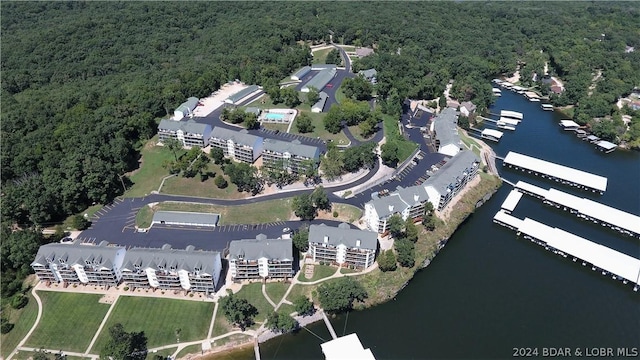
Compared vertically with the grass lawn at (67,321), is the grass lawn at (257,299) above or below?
above

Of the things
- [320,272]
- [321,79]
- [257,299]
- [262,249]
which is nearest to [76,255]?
[262,249]

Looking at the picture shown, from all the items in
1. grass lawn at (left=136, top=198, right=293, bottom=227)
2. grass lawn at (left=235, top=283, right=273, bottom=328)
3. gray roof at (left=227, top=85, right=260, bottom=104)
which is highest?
gray roof at (left=227, top=85, right=260, bottom=104)

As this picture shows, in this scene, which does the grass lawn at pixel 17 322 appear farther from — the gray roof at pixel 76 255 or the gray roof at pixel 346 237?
the gray roof at pixel 346 237

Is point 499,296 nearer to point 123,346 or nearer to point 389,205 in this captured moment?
point 389,205

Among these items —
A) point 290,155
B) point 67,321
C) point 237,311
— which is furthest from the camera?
point 290,155

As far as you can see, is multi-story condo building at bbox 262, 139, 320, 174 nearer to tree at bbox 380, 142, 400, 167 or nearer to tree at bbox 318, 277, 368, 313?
tree at bbox 380, 142, 400, 167

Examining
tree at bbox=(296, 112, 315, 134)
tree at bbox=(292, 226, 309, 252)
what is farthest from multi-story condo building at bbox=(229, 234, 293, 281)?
tree at bbox=(296, 112, 315, 134)

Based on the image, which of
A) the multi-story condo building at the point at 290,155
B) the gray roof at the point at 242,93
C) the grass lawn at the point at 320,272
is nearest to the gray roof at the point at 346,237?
the grass lawn at the point at 320,272
